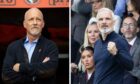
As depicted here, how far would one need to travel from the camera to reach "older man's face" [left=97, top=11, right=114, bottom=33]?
541cm

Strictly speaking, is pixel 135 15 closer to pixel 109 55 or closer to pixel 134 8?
pixel 134 8

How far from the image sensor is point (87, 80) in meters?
5.75

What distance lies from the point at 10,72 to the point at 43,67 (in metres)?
0.35

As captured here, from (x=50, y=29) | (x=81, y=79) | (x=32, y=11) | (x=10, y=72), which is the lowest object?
(x=81, y=79)

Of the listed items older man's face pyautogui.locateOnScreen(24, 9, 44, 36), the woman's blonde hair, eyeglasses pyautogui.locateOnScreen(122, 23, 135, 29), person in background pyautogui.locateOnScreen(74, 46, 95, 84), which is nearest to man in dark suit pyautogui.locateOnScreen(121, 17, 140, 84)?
eyeglasses pyautogui.locateOnScreen(122, 23, 135, 29)

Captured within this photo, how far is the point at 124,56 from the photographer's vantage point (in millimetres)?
5242

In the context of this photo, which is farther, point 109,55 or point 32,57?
point 32,57

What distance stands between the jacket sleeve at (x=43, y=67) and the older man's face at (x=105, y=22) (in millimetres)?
589

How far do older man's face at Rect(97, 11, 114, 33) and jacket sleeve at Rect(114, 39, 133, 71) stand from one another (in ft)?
0.56

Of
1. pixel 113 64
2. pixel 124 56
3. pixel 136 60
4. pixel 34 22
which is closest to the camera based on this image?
pixel 124 56

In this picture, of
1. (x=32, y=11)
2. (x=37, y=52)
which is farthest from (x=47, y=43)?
(x=32, y=11)

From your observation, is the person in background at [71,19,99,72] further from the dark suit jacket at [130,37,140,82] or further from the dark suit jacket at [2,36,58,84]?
the dark suit jacket at [130,37,140,82]

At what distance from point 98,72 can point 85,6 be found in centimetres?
77

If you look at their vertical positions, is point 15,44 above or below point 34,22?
below
